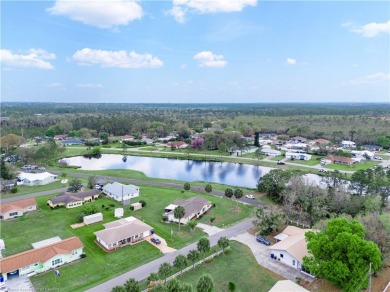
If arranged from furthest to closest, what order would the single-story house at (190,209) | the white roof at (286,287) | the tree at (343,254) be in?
1. the single-story house at (190,209)
2. the white roof at (286,287)
3. the tree at (343,254)

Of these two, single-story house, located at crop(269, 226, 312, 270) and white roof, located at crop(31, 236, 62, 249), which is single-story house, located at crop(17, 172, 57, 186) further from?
single-story house, located at crop(269, 226, 312, 270)

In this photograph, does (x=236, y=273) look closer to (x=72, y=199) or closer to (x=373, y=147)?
(x=72, y=199)

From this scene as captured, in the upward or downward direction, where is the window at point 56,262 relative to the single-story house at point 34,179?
downward

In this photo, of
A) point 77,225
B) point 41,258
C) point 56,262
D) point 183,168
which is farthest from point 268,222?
point 183,168

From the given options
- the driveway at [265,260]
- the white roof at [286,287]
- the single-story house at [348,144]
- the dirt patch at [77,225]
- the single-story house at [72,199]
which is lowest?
the driveway at [265,260]

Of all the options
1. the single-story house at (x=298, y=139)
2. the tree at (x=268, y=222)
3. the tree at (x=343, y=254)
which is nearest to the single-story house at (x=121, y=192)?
the tree at (x=268, y=222)

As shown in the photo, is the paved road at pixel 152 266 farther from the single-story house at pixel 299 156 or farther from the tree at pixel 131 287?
the single-story house at pixel 299 156
